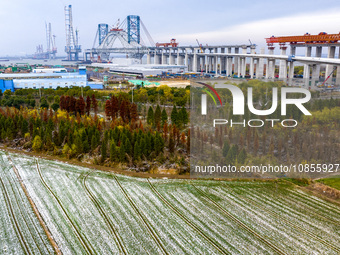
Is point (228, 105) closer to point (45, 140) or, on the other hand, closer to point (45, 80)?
point (45, 140)

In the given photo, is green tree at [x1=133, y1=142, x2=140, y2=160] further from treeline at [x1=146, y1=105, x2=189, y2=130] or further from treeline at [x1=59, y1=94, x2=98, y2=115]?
treeline at [x1=59, y1=94, x2=98, y2=115]

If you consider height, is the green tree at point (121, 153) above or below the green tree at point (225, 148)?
below

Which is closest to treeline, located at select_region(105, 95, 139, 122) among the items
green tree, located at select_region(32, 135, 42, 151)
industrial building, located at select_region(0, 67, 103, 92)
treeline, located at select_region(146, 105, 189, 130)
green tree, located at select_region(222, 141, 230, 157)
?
treeline, located at select_region(146, 105, 189, 130)

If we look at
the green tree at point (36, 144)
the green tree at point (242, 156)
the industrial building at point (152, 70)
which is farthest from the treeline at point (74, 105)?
the industrial building at point (152, 70)

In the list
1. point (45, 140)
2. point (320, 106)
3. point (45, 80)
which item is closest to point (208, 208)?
point (320, 106)

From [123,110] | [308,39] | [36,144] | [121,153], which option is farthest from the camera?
[308,39]

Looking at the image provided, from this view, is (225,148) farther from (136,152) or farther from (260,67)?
(260,67)
